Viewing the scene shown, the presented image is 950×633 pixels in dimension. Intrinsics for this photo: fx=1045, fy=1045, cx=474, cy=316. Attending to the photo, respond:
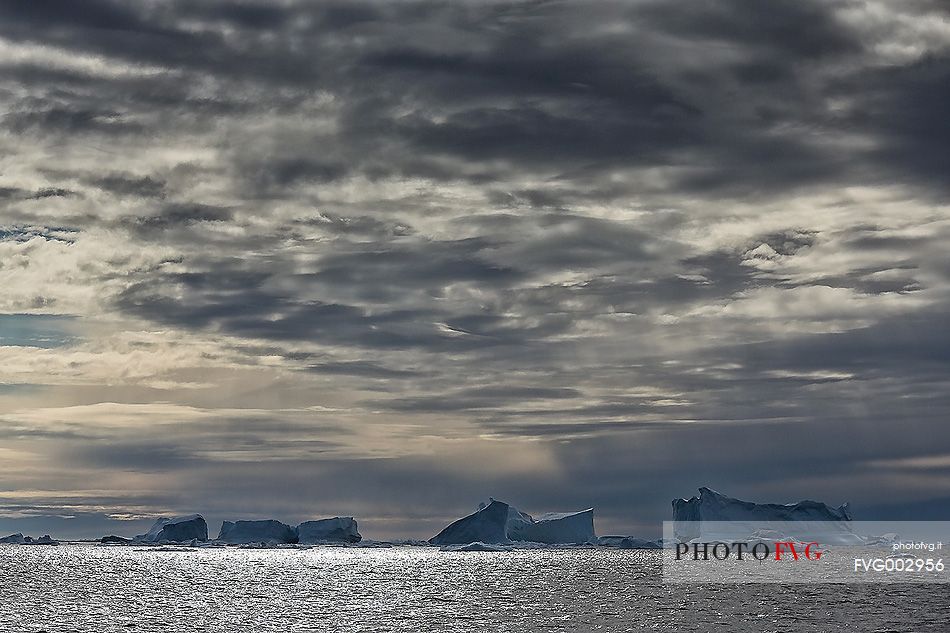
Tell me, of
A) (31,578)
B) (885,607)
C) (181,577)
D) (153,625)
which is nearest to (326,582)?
(181,577)

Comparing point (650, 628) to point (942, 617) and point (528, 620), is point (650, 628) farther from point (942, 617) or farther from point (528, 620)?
point (942, 617)

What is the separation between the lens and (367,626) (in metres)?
79.3

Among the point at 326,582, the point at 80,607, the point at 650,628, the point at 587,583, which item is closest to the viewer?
the point at 650,628

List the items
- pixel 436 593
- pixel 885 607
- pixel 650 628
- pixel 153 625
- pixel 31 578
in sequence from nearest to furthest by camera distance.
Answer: pixel 650 628, pixel 153 625, pixel 885 607, pixel 436 593, pixel 31 578

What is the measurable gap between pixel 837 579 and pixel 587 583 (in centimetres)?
3475

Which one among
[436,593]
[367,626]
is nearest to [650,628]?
[367,626]

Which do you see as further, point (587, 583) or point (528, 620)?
point (587, 583)

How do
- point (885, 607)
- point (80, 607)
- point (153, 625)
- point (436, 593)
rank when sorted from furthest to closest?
point (436, 593) → point (80, 607) → point (885, 607) → point (153, 625)

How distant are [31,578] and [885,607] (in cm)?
12822

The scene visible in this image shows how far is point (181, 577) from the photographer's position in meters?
167

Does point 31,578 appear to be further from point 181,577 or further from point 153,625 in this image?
point 153,625

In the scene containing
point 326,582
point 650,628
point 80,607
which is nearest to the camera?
point 650,628

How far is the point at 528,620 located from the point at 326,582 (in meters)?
74.8

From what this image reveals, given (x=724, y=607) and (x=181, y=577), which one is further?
(x=181, y=577)
